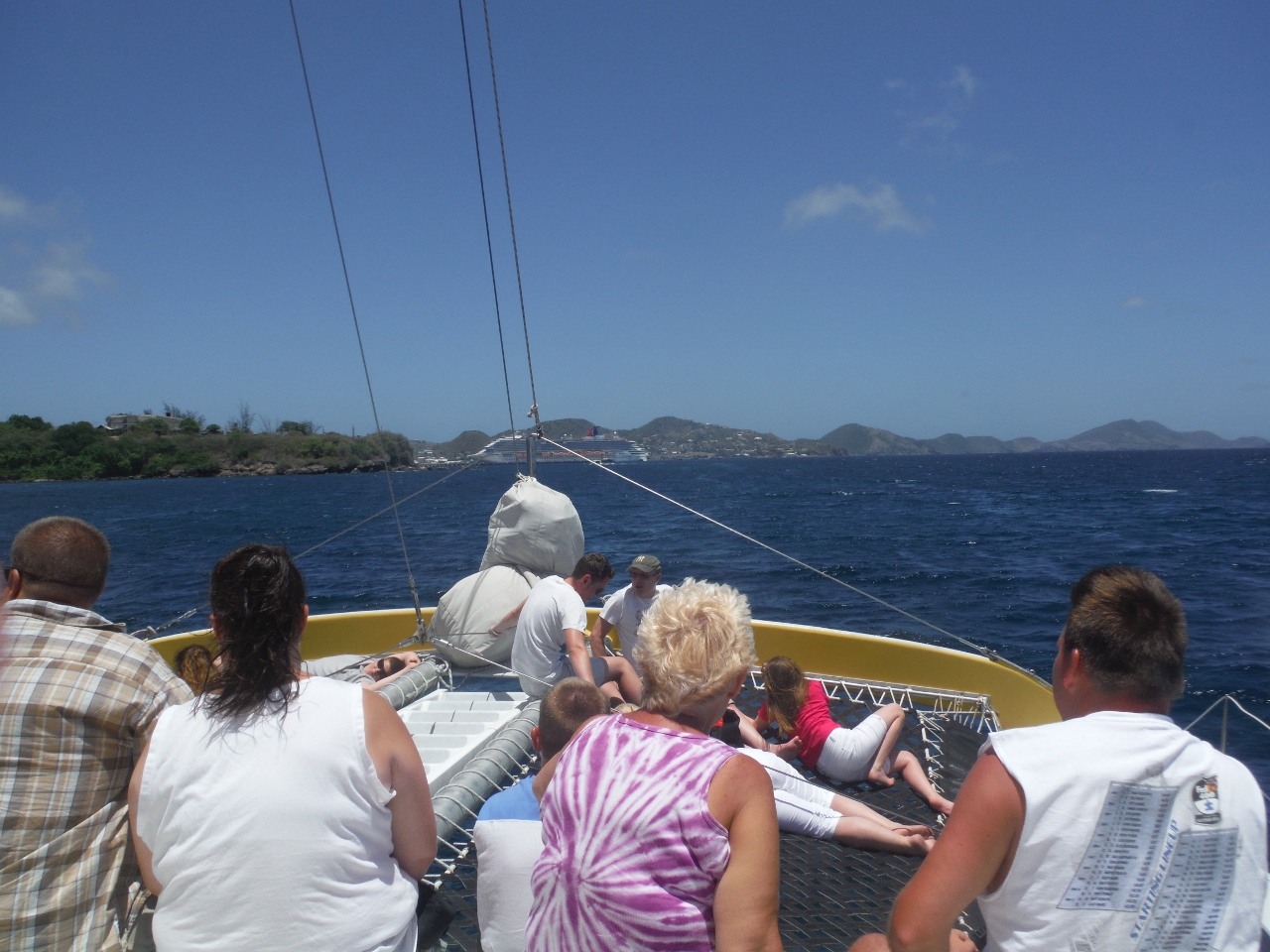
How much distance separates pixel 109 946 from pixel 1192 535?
29.2 m

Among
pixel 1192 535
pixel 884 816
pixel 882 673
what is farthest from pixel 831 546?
pixel 884 816

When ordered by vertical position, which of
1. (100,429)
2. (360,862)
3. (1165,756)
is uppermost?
(100,429)

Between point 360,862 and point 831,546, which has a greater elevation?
point 360,862

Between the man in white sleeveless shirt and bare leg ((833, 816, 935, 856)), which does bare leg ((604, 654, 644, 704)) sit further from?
the man in white sleeveless shirt

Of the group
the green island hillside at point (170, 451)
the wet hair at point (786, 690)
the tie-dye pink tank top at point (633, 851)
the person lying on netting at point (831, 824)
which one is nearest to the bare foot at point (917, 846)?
the person lying on netting at point (831, 824)

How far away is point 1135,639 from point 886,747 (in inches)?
105

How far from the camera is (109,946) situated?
178 cm

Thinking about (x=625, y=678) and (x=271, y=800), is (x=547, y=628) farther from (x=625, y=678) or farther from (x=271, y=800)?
(x=271, y=800)

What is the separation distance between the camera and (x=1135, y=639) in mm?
1463

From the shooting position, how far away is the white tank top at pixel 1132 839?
1397mm

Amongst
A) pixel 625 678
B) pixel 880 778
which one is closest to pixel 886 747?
pixel 880 778

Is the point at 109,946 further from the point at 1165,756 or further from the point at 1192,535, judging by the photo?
the point at 1192,535

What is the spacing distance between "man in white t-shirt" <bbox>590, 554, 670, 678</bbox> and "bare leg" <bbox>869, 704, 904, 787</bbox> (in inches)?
57.7

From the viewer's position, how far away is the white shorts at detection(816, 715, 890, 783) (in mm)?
3783
